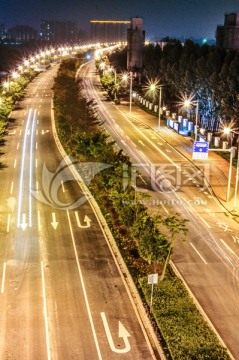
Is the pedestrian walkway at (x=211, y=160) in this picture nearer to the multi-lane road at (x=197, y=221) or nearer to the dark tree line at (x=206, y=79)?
the multi-lane road at (x=197, y=221)

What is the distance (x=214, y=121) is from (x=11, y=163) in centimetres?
3324

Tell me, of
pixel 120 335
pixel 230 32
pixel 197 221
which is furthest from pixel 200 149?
pixel 230 32

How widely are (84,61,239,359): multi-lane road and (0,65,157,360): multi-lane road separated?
14.2ft

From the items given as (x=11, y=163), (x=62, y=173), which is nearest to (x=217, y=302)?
(x=62, y=173)

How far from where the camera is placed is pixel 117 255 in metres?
29.0

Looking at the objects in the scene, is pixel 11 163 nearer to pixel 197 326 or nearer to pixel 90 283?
pixel 90 283

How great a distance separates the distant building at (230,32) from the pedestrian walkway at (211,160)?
85.7ft

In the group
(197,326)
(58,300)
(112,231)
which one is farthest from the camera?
(112,231)

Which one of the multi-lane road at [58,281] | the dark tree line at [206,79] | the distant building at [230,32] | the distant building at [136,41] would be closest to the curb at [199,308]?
the multi-lane road at [58,281]

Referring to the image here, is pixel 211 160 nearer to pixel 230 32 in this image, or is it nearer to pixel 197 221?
pixel 197 221

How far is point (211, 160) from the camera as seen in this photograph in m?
52.8

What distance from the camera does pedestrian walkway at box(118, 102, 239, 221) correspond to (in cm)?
4010

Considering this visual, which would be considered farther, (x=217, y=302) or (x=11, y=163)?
(x=11, y=163)

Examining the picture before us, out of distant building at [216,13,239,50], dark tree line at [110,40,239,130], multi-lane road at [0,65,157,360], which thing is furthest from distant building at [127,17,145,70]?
multi-lane road at [0,65,157,360]
